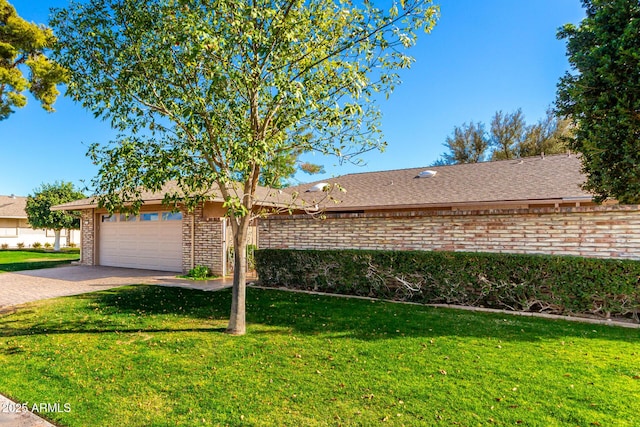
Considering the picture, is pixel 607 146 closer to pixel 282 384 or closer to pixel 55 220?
pixel 282 384

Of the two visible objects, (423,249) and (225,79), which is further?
(423,249)

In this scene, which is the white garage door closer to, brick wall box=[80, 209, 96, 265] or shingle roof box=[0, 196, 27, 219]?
brick wall box=[80, 209, 96, 265]

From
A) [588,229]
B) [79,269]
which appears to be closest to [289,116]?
[588,229]

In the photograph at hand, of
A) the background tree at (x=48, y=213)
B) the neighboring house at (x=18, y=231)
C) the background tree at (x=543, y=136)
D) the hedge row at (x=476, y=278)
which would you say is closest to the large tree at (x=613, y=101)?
the hedge row at (x=476, y=278)

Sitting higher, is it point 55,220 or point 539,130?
point 539,130

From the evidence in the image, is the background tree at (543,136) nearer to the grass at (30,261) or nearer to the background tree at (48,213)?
the grass at (30,261)

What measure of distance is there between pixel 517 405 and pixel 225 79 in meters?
4.90

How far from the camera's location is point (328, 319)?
6.41 metres

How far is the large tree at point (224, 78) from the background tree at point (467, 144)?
2366 cm

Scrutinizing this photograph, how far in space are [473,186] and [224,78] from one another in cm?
987

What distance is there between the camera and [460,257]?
290 inches

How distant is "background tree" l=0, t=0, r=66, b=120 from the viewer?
10.5m

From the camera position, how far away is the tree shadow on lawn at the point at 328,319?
5.54 m

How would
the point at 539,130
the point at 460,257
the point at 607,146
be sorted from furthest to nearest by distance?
1. the point at 539,130
2. the point at 460,257
3. the point at 607,146
